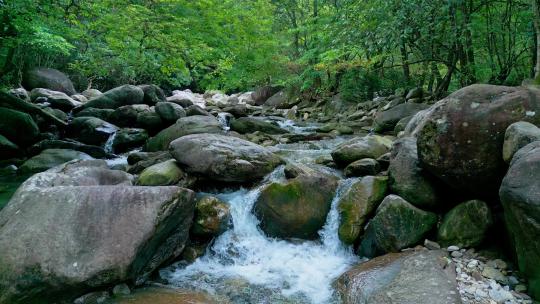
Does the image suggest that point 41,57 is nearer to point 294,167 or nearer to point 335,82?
point 335,82

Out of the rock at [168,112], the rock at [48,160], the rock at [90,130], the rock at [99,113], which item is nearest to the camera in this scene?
the rock at [48,160]

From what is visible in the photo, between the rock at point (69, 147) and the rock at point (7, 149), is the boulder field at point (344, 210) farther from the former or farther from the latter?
the rock at point (7, 149)

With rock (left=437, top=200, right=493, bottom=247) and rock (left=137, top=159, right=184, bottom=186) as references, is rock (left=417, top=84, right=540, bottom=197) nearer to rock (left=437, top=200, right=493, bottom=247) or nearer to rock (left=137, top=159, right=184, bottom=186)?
rock (left=437, top=200, right=493, bottom=247)

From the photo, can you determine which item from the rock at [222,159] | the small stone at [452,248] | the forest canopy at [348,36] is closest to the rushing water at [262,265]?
the rock at [222,159]

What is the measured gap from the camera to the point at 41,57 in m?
22.0

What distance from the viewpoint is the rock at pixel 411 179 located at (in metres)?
5.57

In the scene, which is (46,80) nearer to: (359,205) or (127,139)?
(127,139)

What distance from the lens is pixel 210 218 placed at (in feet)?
20.9

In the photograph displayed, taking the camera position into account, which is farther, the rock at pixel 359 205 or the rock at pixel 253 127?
the rock at pixel 253 127

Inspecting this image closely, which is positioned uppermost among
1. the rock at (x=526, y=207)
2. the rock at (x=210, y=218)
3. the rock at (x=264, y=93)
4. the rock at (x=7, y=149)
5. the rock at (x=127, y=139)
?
the rock at (x=526, y=207)

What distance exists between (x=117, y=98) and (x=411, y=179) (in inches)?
548

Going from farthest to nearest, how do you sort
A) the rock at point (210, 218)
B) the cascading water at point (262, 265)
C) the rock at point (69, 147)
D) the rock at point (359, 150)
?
1. the rock at point (69, 147)
2. the rock at point (359, 150)
3. the rock at point (210, 218)
4. the cascading water at point (262, 265)

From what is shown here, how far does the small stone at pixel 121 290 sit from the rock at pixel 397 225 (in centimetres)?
339

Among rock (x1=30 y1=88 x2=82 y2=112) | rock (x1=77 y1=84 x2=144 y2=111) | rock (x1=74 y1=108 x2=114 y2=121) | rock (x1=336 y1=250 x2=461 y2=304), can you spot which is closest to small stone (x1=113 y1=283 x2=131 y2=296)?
rock (x1=336 y1=250 x2=461 y2=304)
